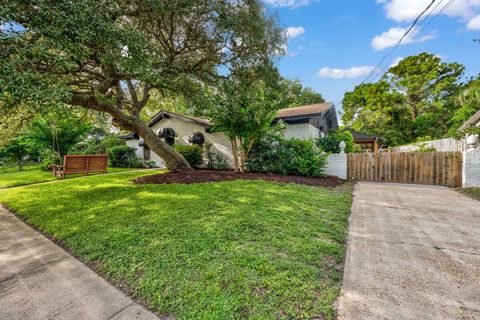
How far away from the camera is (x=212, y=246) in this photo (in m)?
2.86

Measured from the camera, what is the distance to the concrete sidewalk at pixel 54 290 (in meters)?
1.84

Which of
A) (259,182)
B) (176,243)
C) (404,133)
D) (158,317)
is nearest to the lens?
(158,317)

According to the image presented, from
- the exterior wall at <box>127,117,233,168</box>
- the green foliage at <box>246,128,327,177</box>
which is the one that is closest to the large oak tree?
the exterior wall at <box>127,117,233,168</box>

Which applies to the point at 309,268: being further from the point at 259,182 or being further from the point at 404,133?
the point at 404,133

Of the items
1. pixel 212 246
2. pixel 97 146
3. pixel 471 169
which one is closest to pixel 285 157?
pixel 471 169

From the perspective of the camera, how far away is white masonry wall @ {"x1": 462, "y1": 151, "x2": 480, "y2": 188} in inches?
283

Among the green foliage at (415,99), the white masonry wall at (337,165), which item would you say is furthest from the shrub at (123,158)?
the green foliage at (415,99)

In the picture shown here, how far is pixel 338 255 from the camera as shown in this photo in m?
2.73

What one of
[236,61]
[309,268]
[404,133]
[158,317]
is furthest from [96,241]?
[404,133]

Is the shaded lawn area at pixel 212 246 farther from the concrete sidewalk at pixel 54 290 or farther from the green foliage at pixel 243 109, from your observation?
the green foliage at pixel 243 109

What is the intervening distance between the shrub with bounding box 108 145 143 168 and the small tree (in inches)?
361

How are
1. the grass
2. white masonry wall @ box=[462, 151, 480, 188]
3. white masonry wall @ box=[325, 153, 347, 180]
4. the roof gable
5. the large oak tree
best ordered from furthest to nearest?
the roof gable, white masonry wall @ box=[325, 153, 347, 180], white masonry wall @ box=[462, 151, 480, 188], the grass, the large oak tree

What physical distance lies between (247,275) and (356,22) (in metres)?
12.9

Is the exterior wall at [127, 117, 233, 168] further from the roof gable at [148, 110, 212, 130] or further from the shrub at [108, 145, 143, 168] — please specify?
the shrub at [108, 145, 143, 168]
